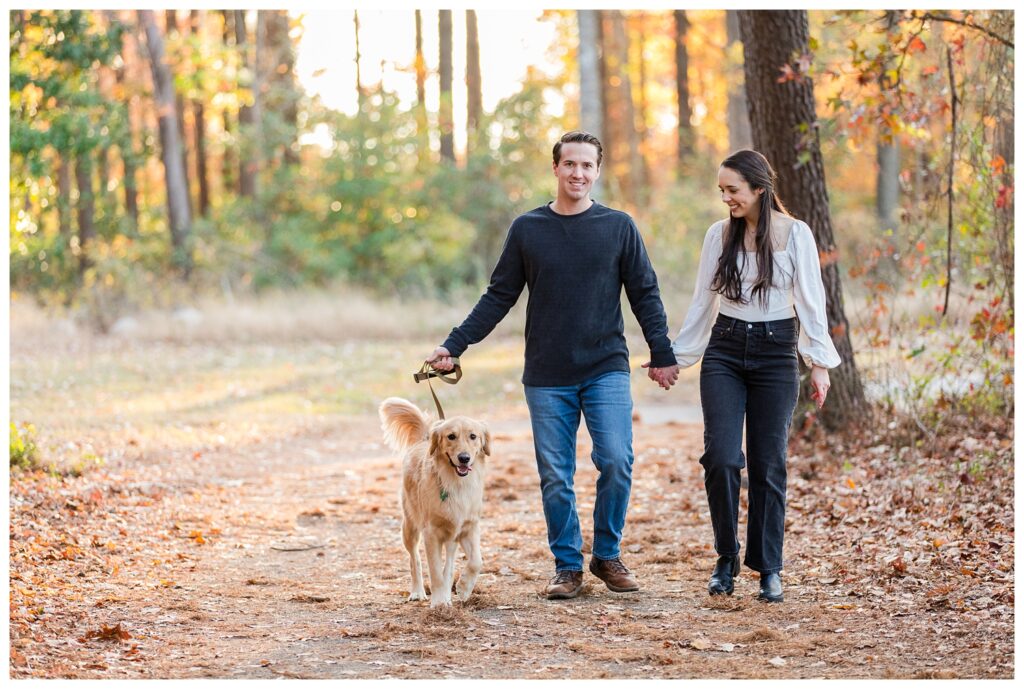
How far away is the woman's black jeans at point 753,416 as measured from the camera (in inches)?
217

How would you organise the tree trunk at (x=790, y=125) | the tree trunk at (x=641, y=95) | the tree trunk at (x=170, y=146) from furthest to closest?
the tree trunk at (x=641, y=95) < the tree trunk at (x=170, y=146) < the tree trunk at (x=790, y=125)

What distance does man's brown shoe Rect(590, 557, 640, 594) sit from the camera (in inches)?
228

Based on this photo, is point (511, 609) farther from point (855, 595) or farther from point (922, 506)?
point (922, 506)

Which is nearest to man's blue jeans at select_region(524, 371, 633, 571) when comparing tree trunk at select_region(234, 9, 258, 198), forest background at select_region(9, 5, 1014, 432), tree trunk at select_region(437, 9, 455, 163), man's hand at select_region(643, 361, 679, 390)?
man's hand at select_region(643, 361, 679, 390)

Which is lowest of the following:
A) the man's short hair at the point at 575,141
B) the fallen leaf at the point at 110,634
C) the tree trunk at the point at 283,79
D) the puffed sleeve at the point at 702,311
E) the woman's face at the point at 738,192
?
the fallen leaf at the point at 110,634

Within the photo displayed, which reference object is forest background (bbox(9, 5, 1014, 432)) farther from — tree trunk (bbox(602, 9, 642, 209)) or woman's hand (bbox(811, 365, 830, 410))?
woman's hand (bbox(811, 365, 830, 410))

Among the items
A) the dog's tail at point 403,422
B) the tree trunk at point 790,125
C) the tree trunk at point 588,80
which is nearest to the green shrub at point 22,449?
the dog's tail at point 403,422

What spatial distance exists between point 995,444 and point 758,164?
3695 mm

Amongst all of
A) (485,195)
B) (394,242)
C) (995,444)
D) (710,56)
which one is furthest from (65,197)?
(995,444)

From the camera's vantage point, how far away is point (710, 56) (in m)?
36.9

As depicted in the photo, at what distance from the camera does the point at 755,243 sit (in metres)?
5.57

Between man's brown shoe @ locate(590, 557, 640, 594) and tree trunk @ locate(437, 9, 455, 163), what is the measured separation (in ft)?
71.6

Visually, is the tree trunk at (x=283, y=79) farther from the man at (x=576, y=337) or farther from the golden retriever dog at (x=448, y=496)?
the golden retriever dog at (x=448, y=496)

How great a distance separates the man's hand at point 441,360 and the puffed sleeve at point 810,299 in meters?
1.74
